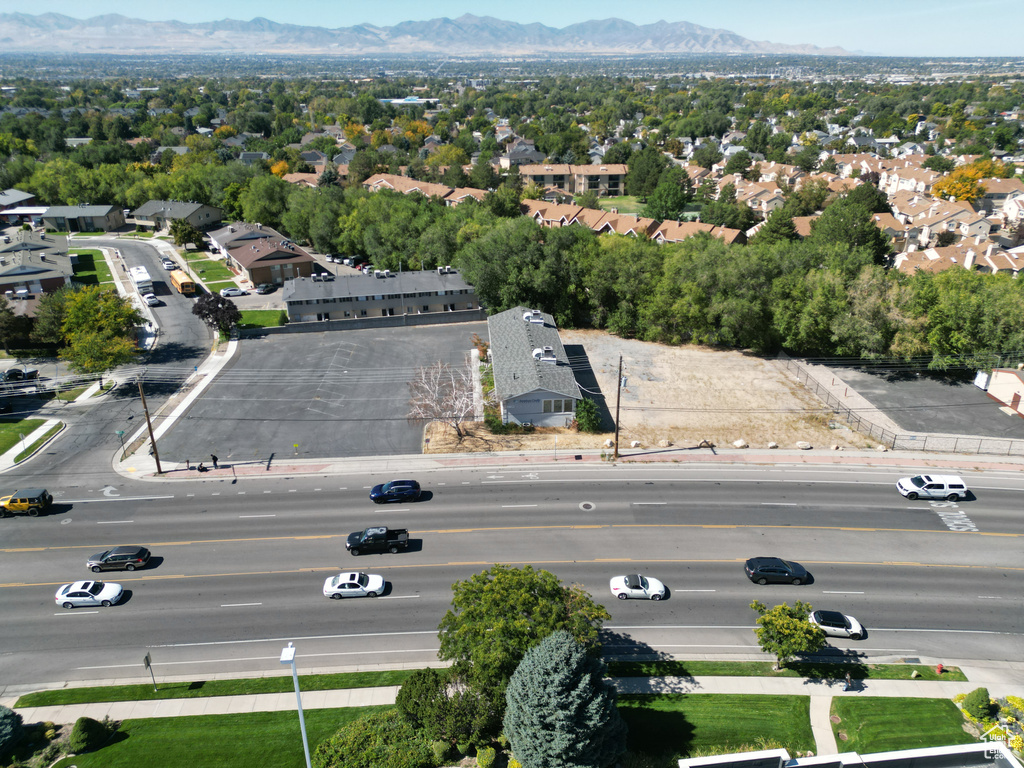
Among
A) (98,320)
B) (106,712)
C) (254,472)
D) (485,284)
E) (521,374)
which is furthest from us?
(485,284)

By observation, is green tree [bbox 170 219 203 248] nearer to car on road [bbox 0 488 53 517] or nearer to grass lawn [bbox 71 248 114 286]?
grass lawn [bbox 71 248 114 286]

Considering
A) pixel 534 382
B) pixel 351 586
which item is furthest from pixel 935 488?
pixel 351 586

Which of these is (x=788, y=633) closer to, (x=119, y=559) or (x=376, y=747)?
(x=376, y=747)

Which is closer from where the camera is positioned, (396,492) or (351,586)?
(351,586)

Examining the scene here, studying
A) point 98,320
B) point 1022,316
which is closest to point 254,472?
point 98,320

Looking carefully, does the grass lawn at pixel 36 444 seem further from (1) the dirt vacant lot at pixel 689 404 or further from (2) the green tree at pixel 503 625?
(2) the green tree at pixel 503 625

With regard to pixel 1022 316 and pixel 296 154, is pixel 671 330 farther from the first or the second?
pixel 296 154
